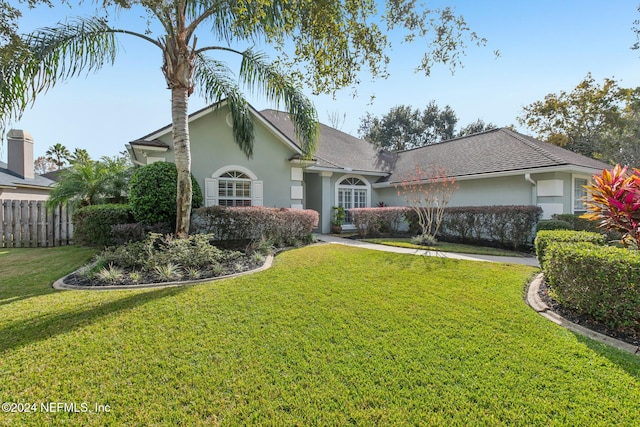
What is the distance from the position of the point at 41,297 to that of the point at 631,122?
36948 mm

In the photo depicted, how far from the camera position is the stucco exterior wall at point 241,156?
11.5 metres

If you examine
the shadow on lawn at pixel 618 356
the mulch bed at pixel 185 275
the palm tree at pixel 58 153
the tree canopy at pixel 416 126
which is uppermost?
the tree canopy at pixel 416 126

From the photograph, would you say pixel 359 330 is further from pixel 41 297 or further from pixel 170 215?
pixel 170 215

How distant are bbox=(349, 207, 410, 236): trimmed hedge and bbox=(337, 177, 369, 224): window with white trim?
5.84 feet

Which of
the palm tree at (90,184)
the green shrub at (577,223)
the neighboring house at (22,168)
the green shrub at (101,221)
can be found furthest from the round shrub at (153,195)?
the green shrub at (577,223)

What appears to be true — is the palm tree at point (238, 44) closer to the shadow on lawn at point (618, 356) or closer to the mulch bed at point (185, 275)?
the mulch bed at point (185, 275)

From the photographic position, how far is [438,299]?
5152 mm

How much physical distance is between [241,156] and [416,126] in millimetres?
28524

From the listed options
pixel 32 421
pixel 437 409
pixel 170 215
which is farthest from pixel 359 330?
pixel 170 215

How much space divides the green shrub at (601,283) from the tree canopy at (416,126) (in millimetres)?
30881

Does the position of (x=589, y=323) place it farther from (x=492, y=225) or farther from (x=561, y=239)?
(x=492, y=225)

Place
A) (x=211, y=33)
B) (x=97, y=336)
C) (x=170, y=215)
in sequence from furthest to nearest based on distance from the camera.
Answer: (x=170, y=215) < (x=211, y=33) < (x=97, y=336)

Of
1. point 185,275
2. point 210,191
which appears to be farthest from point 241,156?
point 185,275

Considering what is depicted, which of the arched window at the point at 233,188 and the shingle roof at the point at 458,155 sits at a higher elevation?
the shingle roof at the point at 458,155
